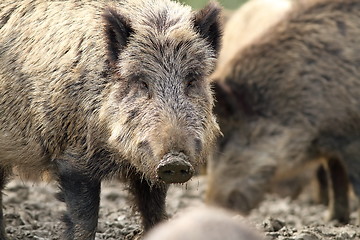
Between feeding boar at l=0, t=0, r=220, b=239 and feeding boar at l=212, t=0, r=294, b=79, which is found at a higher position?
feeding boar at l=212, t=0, r=294, b=79

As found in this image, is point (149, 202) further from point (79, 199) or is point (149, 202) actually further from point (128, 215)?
point (128, 215)

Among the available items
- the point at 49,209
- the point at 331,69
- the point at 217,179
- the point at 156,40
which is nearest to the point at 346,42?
the point at 331,69

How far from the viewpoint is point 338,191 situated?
36.1 feet

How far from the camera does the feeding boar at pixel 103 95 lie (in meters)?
5.96

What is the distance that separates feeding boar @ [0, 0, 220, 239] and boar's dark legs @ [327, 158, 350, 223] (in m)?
4.52

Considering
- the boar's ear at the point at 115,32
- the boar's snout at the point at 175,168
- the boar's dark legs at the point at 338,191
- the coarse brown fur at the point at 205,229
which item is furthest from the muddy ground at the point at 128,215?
the coarse brown fur at the point at 205,229

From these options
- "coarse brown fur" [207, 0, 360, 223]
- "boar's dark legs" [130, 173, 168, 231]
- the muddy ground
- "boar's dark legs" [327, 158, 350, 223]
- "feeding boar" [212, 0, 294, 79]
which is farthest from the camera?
"feeding boar" [212, 0, 294, 79]

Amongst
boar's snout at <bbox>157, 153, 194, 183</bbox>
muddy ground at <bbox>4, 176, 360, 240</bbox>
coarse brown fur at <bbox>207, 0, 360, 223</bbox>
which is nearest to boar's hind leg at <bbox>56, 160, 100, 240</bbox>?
muddy ground at <bbox>4, 176, 360, 240</bbox>

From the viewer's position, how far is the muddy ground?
743 cm

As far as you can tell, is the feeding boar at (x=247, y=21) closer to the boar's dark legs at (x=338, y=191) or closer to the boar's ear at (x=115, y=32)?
the boar's dark legs at (x=338, y=191)

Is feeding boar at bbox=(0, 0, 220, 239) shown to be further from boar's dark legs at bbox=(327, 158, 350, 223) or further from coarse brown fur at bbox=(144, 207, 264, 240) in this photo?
boar's dark legs at bbox=(327, 158, 350, 223)

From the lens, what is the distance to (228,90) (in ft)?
34.2

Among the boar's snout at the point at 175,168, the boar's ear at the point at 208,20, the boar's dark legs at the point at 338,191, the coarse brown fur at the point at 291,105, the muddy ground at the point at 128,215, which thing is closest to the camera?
the boar's snout at the point at 175,168

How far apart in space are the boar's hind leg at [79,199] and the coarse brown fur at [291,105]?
4.30 metres
